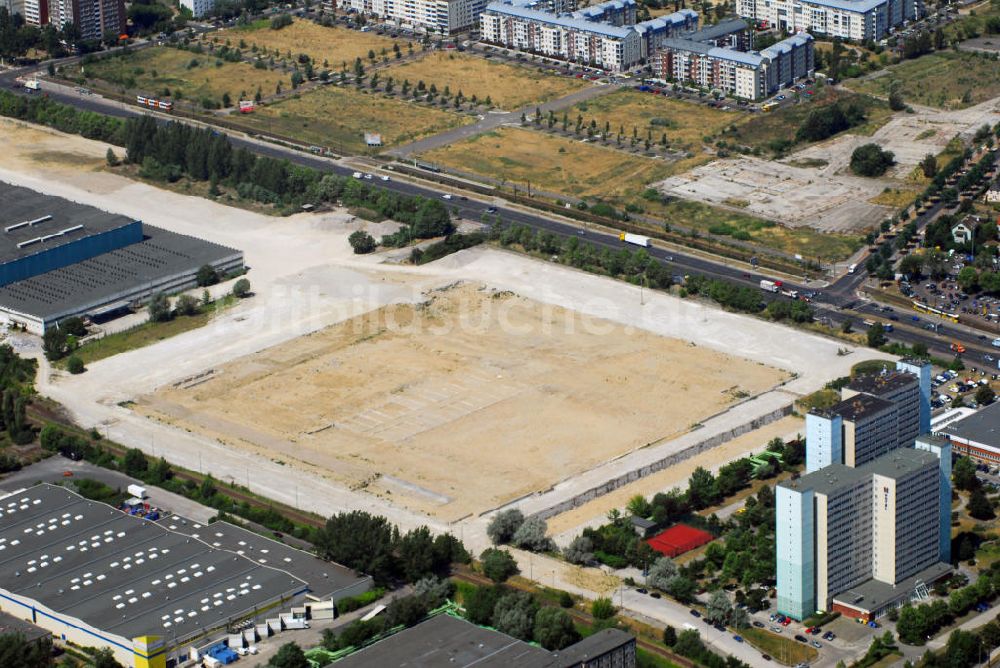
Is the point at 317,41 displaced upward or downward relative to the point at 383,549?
upward

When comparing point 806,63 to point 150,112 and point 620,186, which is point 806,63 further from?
point 150,112

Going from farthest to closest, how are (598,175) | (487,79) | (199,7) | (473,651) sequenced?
(199,7)
(487,79)
(598,175)
(473,651)

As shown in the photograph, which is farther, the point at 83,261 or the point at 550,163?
the point at 550,163

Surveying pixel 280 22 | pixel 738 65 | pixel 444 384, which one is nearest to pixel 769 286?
pixel 444 384

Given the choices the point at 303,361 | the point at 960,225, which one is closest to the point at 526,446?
the point at 303,361

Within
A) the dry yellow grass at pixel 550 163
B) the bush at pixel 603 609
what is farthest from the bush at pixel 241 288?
the bush at pixel 603 609

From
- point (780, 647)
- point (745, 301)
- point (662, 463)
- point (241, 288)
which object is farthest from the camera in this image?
point (241, 288)

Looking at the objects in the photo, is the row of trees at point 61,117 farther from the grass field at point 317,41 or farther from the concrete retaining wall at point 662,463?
the concrete retaining wall at point 662,463

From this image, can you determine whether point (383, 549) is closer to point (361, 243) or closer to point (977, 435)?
point (977, 435)
